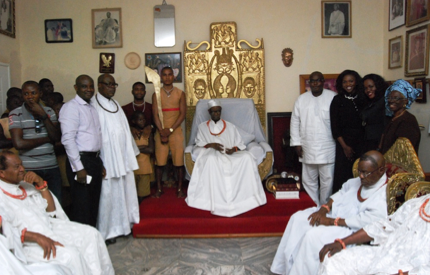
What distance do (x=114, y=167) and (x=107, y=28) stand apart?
316 centimetres

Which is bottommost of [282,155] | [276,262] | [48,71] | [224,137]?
[276,262]

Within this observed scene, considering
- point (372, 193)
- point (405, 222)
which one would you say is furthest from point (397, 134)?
point (405, 222)

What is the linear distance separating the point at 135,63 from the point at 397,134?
4.46m

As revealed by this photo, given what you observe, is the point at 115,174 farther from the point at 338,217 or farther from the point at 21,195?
the point at 338,217

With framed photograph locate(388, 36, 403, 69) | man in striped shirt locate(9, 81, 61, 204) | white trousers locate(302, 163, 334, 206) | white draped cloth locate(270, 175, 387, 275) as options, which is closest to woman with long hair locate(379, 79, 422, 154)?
white draped cloth locate(270, 175, 387, 275)

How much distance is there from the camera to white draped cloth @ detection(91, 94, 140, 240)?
4152 mm

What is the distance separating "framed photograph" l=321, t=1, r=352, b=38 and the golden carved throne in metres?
3.71

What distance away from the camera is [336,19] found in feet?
20.7

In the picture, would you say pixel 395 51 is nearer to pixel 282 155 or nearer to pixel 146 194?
pixel 282 155

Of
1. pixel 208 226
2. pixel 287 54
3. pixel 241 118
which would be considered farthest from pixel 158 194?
pixel 287 54

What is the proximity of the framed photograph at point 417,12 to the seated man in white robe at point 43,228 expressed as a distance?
16.6 feet

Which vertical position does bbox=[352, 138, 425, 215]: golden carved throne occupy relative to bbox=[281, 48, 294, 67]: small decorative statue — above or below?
below

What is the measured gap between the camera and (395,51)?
5926 millimetres

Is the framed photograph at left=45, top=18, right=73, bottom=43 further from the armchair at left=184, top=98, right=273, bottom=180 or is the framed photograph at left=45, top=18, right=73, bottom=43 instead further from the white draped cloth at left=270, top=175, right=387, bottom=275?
the white draped cloth at left=270, top=175, right=387, bottom=275
